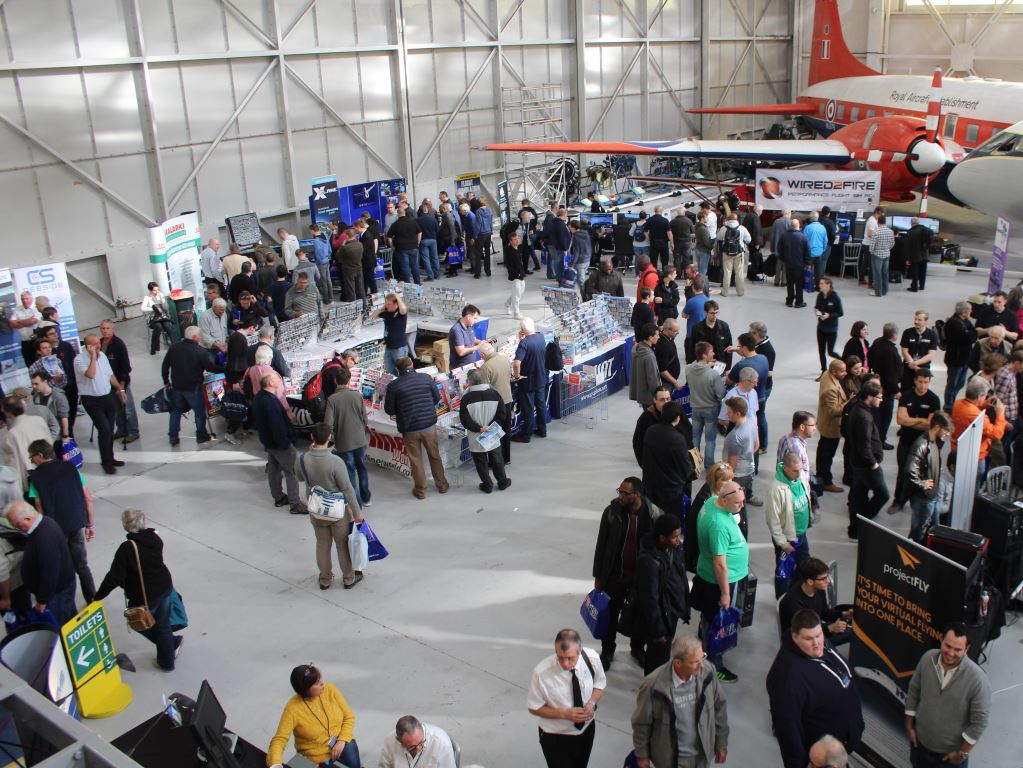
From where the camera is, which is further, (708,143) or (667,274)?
(708,143)

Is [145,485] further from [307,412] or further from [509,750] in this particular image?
[509,750]

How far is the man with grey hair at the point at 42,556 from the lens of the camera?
6.36 m

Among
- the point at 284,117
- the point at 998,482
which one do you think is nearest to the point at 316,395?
the point at 998,482

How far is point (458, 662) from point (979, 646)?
3.50 metres

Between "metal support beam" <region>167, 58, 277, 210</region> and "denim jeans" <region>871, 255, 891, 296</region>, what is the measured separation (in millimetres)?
12606

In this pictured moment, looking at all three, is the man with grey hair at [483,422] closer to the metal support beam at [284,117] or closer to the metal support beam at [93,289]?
the metal support beam at [93,289]

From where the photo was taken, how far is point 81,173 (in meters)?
16.5

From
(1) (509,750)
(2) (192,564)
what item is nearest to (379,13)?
(2) (192,564)

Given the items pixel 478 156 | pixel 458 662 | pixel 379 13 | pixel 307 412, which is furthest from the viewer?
pixel 478 156

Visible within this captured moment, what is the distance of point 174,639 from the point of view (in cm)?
696

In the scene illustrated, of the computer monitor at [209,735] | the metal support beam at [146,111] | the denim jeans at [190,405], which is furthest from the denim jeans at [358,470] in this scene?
the metal support beam at [146,111]

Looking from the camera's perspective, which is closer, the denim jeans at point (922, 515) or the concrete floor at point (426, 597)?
the concrete floor at point (426, 597)

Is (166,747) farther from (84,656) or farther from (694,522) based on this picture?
(694,522)

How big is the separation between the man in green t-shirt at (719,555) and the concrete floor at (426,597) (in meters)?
0.66
